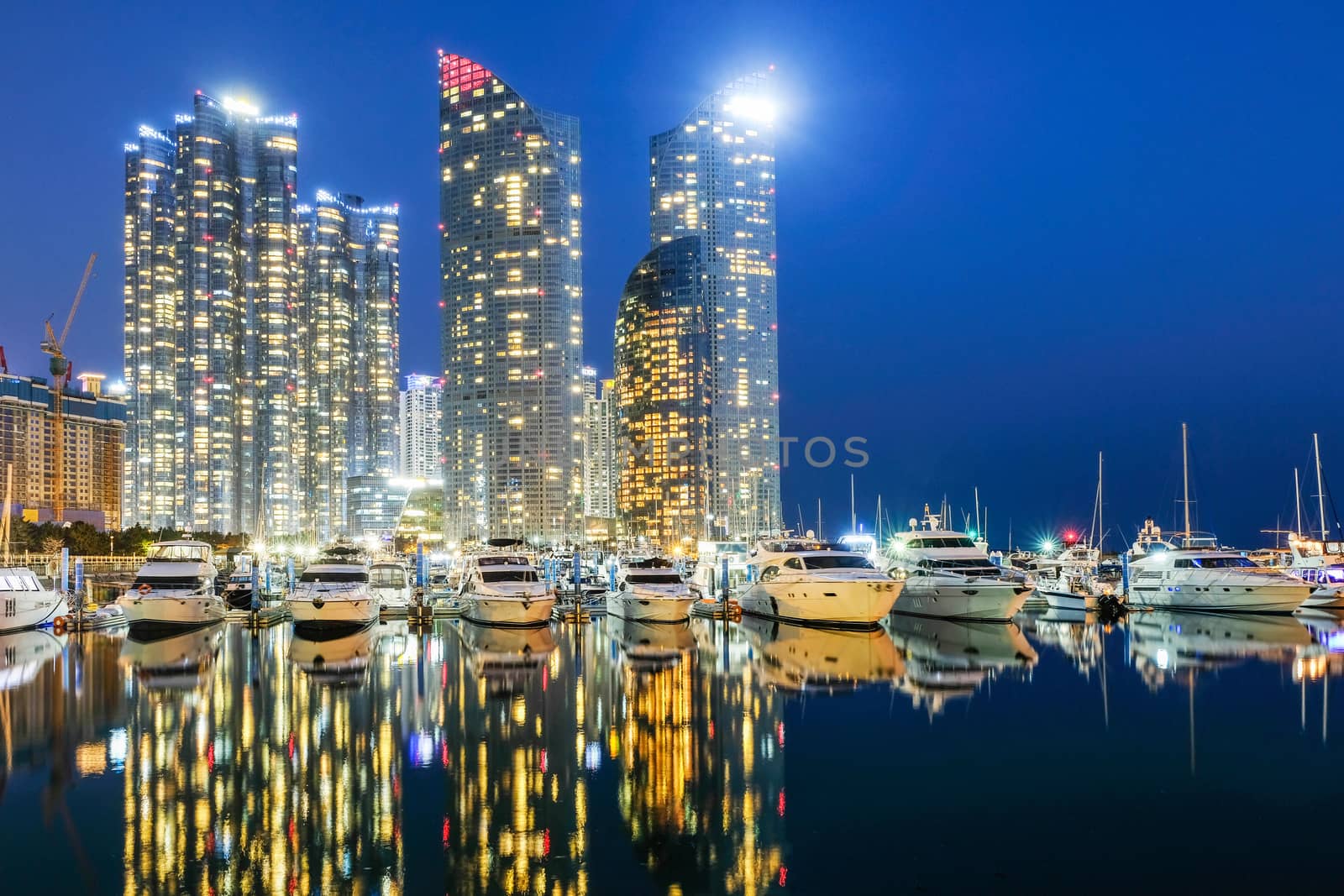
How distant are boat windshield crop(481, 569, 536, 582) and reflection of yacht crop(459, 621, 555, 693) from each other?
74.6 inches

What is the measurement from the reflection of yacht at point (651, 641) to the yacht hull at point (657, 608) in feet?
1.01

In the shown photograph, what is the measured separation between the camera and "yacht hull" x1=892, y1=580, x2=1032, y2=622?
38.5m

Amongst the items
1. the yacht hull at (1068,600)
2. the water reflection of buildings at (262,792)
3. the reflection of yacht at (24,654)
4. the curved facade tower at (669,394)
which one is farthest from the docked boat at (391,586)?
the curved facade tower at (669,394)

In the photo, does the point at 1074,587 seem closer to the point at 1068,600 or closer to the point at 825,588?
the point at 1068,600

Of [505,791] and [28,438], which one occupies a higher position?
[28,438]

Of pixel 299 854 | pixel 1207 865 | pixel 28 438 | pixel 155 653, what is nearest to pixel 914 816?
pixel 1207 865

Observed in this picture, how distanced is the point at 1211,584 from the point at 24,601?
161 feet

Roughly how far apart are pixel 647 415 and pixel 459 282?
44483mm

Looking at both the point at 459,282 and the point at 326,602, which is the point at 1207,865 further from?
the point at 459,282

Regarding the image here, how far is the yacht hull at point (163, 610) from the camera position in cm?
3625

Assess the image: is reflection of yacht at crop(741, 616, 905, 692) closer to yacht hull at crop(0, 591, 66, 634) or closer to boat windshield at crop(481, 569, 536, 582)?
boat windshield at crop(481, 569, 536, 582)

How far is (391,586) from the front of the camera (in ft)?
146

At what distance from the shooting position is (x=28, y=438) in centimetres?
16888

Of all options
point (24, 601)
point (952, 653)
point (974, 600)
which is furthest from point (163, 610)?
point (974, 600)
